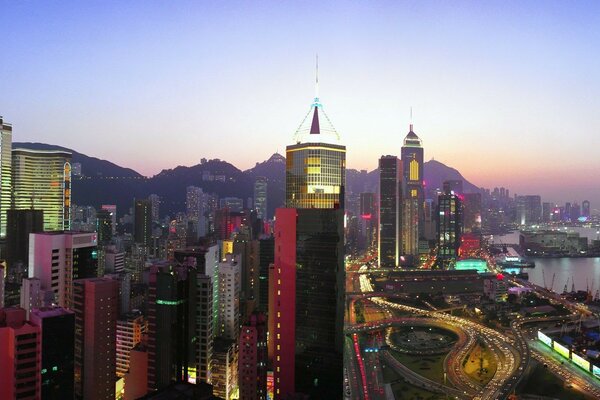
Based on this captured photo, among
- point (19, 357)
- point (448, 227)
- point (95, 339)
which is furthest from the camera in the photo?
point (448, 227)

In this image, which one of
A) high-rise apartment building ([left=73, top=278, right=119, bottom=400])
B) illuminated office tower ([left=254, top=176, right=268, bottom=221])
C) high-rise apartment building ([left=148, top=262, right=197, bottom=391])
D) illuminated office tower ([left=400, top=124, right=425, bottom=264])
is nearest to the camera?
high-rise apartment building ([left=148, top=262, right=197, bottom=391])

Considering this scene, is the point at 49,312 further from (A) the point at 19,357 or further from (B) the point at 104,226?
(B) the point at 104,226

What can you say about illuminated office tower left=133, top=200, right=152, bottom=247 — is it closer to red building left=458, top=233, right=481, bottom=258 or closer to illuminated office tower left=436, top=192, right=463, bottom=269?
illuminated office tower left=436, top=192, right=463, bottom=269

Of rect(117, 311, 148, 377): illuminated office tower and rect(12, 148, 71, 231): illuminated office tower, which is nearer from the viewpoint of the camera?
rect(117, 311, 148, 377): illuminated office tower

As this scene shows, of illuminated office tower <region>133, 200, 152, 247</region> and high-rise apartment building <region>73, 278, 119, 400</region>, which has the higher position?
illuminated office tower <region>133, 200, 152, 247</region>

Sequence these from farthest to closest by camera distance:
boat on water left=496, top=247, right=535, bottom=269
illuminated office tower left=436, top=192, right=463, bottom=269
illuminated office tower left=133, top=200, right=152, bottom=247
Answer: illuminated office tower left=436, top=192, right=463, bottom=269 < boat on water left=496, top=247, right=535, bottom=269 < illuminated office tower left=133, top=200, right=152, bottom=247

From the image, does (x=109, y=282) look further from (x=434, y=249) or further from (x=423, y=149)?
(x=423, y=149)

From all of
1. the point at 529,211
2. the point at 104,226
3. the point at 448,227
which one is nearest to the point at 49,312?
the point at 104,226

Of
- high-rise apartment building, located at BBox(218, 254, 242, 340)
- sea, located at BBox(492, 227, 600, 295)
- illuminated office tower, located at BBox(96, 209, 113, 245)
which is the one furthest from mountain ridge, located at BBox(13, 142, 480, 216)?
high-rise apartment building, located at BBox(218, 254, 242, 340)
